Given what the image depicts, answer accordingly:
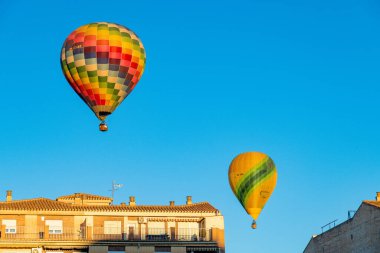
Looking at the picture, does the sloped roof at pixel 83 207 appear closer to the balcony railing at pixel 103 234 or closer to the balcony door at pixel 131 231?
the balcony door at pixel 131 231

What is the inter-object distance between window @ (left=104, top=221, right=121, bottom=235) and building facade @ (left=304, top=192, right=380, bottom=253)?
66.2 ft

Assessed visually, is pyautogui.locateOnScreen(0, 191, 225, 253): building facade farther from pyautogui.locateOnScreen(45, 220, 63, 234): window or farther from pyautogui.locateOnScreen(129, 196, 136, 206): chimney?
pyautogui.locateOnScreen(129, 196, 136, 206): chimney

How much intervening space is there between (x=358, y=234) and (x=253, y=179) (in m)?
11.4

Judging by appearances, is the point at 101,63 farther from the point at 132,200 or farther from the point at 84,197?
the point at 84,197

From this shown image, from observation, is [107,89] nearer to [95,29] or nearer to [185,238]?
[95,29]

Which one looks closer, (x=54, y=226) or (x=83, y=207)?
(x=54, y=226)

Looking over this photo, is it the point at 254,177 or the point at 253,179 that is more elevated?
the point at 254,177

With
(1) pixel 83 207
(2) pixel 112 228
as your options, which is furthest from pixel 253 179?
(1) pixel 83 207

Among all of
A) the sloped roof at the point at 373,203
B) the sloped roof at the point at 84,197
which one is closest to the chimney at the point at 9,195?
the sloped roof at the point at 84,197

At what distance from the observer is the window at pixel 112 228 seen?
276ft

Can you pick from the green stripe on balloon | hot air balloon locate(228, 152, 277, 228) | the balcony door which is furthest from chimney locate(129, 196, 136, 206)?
the green stripe on balloon

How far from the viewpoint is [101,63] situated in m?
70.1

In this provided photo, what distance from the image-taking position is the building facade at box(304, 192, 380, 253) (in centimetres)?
8456

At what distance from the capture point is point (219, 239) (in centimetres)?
8462
